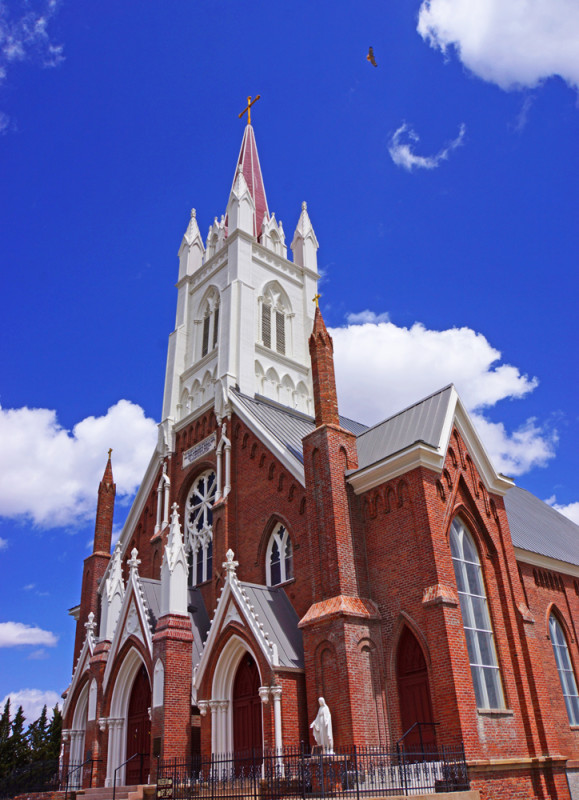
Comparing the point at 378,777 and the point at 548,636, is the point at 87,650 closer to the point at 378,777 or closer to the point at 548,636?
the point at 378,777

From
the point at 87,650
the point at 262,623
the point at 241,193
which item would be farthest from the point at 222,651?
the point at 241,193

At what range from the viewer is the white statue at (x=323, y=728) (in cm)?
1609

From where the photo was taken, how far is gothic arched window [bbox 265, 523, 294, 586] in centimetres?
2216

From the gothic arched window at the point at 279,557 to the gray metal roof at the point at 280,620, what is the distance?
74 cm

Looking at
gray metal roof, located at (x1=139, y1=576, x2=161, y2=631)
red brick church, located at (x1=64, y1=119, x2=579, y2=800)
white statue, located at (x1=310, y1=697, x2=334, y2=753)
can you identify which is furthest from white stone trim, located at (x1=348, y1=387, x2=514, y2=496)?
gray metal roof, located at (x1=139, y1=576, x2=161, y2=631)

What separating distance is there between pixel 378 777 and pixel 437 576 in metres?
4.89

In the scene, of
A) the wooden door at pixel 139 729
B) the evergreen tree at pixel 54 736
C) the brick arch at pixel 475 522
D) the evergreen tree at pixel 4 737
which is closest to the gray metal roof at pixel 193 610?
the wooden door at pixel 139 729

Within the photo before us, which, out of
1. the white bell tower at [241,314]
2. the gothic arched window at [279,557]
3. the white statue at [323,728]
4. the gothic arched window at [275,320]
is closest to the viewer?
the white statue at [323,728]

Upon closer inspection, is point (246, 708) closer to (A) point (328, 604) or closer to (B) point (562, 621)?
(A) point (328, 604)

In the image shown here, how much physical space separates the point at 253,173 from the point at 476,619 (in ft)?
93.6

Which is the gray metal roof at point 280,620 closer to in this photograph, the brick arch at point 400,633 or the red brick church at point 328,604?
the red brick church at point 328,604

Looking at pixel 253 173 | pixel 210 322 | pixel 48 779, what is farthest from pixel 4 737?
pixel 253 173

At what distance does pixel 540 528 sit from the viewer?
29.8 meters

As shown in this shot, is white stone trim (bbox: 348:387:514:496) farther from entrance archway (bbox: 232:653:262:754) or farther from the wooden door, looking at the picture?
the wooden door
